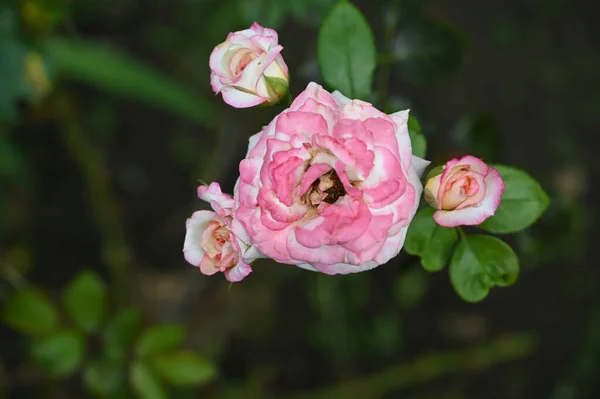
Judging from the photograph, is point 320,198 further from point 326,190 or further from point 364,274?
point 364,274

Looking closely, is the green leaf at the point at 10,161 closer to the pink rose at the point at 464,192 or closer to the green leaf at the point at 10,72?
the green leaf at the point at 10,72

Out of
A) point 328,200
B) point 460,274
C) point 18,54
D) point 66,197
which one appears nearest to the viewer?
point 328,200

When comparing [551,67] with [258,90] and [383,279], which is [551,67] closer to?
[383,279]

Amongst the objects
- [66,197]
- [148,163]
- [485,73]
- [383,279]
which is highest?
[485,73]

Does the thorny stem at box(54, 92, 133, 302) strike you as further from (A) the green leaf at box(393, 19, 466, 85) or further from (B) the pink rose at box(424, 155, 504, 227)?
(B) the pink rose at box(424, 155, 504, 227)

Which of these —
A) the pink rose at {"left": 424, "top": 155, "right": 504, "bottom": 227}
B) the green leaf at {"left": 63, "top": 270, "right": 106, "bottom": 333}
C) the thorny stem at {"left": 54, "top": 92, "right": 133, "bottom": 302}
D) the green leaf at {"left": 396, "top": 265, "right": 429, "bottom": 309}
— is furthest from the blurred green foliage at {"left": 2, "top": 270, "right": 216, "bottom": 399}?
the green leaf at {"left": 396, "top": 265, "right": 429, "bottom": 309}

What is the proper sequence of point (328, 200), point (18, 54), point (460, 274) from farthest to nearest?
point (18, 54) < point (460, 274) < point (328, 200)

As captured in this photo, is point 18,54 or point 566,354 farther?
point 566,354

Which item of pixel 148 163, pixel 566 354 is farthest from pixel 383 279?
pixel 148 163
